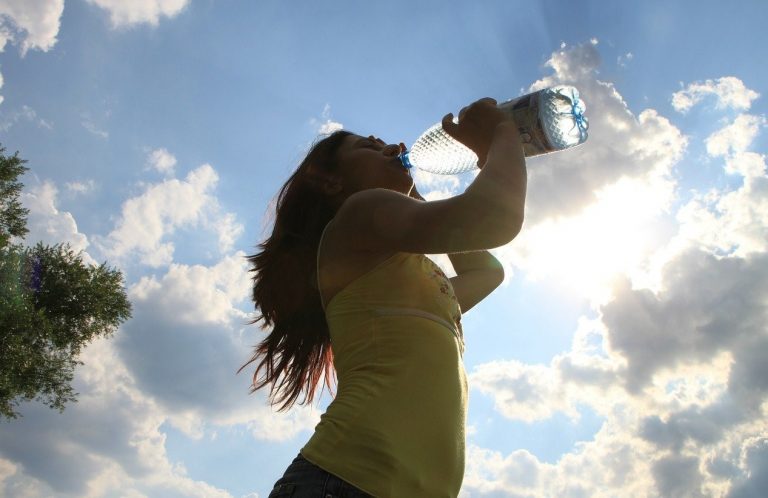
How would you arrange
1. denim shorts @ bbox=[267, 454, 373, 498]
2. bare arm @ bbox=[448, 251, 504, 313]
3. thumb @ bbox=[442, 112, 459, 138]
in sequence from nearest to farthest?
denim shorts @ bbox=[267, 454, 373, 498]
thumb @ bbox=[442, 112, 459, 138]
bare arm @ bbox=[448, 251, 504, 313]

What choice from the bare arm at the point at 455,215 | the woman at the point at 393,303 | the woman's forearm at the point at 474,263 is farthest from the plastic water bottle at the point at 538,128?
the woman's forearm at the point at 474,263

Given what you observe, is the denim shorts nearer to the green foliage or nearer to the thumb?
the thumb

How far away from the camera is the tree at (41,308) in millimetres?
16297

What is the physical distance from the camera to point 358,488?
4.91 ft

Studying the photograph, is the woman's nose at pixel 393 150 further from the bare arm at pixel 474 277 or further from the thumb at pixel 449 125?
the bare arm at pixel 474 277

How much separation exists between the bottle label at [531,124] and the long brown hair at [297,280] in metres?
0.89

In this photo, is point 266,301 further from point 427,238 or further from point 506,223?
point 506,223

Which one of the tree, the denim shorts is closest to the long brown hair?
the denim shorts

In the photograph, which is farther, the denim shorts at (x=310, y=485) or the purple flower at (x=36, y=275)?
the purple flower at (x=36, y=275)

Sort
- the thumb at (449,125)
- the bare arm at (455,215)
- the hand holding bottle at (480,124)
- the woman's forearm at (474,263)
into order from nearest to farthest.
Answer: the bare arm at (455,215)
the hand holding bottle at (480,124)
the thumb at (449,125)
the woman's forearm at (474,263)

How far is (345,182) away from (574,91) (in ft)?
5.47

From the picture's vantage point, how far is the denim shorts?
150 cm

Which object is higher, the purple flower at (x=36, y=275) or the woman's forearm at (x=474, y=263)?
the purple flower at (x=36, y=275)

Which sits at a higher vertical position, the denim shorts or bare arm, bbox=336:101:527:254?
bare arm, bbox=336:101:527:254
